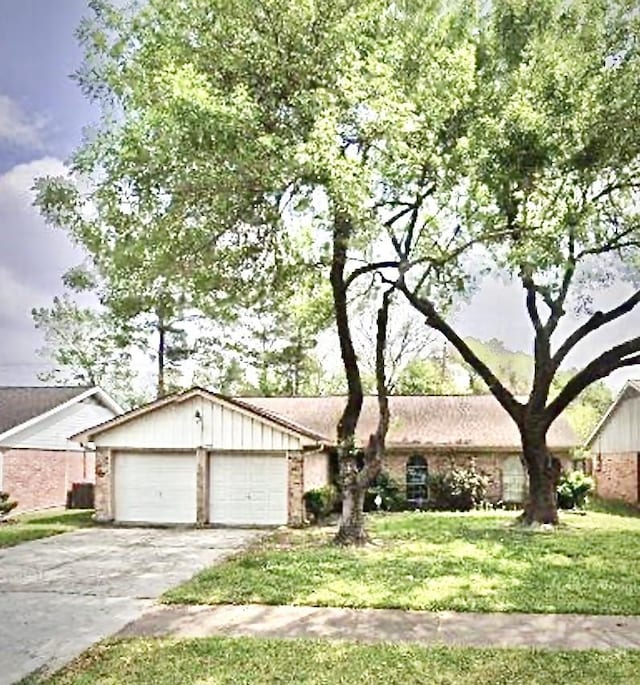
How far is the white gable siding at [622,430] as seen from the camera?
87.5ft

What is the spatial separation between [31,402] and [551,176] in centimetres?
1921

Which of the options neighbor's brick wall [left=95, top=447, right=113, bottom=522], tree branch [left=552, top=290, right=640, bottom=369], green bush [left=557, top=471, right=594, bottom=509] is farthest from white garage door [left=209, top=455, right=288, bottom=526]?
green bush [left=557, top=471, right=594, bottom=509]

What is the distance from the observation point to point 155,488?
21.8 metres

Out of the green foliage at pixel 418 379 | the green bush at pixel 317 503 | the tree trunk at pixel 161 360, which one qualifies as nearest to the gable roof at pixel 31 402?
the tree trunk at pixel 161 360

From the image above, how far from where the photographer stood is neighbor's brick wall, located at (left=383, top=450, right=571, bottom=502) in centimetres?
2548

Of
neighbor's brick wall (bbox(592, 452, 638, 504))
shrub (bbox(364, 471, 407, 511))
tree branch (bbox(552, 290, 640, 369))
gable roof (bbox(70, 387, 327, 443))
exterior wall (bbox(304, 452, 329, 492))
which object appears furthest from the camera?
neighbor's brick wall (bbox(592, 452, 638, 504))

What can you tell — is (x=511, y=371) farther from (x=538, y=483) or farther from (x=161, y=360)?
(x=538, y=483)

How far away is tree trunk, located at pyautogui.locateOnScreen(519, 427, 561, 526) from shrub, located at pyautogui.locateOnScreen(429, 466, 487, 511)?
5171mm

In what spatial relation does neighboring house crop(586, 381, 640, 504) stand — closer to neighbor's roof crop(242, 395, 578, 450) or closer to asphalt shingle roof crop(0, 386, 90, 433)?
neighbor's roof crop(242, 395, 578, 450)

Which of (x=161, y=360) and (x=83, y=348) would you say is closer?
(x=83, y=348)

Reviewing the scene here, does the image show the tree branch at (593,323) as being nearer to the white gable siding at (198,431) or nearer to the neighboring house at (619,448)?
the white gable siding at (198,431)

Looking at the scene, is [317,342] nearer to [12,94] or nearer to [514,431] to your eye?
[514,431]

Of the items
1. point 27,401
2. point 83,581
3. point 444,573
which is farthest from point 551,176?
point 27,401

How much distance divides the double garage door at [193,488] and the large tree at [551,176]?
620 centimetres
